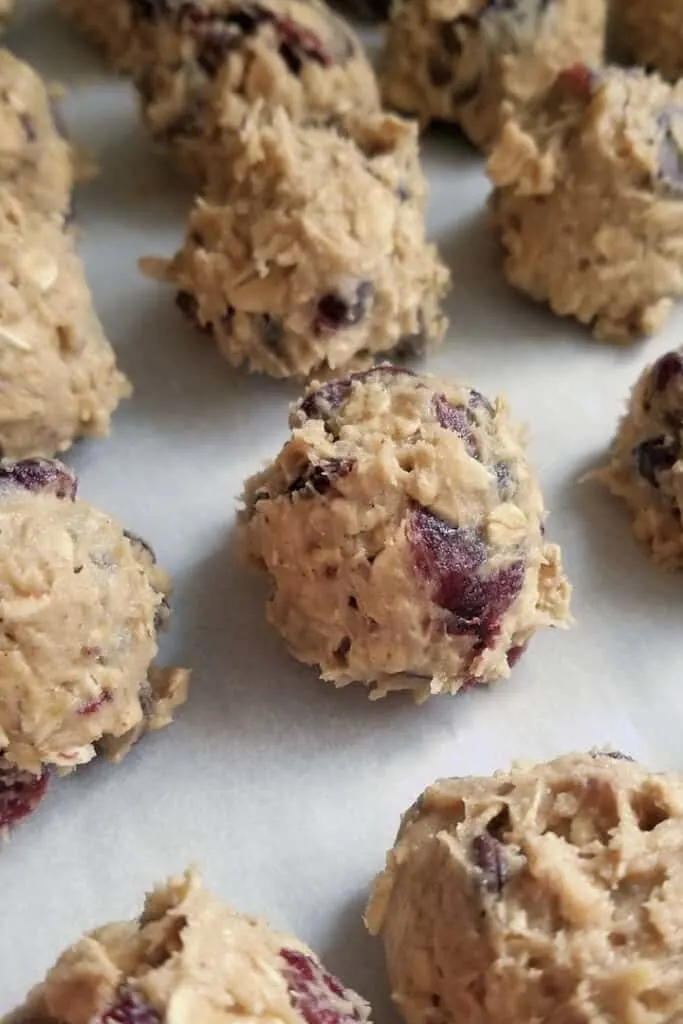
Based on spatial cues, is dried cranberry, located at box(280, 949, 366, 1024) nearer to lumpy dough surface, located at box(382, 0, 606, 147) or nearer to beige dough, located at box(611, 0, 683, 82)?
lumpy dough surface, located at box(382, 0, 606, 147)

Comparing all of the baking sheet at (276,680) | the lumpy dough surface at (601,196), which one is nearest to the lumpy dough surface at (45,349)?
the baking sheet at (276,680)

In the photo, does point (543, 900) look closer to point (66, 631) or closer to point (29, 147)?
point (66, 631)

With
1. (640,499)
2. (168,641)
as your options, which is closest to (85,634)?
(168,641)

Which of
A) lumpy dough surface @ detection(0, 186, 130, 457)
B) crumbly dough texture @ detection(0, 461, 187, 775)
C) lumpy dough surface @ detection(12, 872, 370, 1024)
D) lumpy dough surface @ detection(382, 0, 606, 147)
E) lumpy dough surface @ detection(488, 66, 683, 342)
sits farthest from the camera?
lumpy dough surface @ detection(382, 0, 606, 147)

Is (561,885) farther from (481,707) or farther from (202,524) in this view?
(202,524)

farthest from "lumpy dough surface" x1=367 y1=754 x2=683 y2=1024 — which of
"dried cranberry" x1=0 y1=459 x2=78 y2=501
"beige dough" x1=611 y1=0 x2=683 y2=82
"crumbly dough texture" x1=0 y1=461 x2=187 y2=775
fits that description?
"beige dough" x1=611 y1=0 x2=683 y2=82
